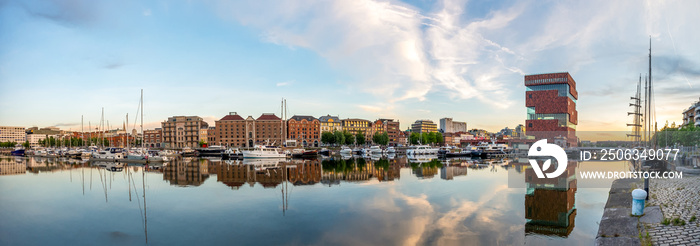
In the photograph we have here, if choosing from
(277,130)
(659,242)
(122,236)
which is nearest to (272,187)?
(122,236)

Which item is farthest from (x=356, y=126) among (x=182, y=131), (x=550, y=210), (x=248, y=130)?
(x=550, y=210)

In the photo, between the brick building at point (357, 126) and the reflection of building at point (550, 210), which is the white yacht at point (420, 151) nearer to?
the reflection of building at point (550, 210)

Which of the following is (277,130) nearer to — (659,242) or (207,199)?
(207,199)

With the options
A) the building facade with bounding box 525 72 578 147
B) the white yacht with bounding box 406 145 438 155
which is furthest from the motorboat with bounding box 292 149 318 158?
the building facade with bounding box 525 72 578 147

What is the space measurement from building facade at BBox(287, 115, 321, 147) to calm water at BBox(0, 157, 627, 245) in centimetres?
12847

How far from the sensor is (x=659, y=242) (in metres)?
13.6

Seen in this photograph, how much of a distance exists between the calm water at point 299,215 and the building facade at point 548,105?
383ft

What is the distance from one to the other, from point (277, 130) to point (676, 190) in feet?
474

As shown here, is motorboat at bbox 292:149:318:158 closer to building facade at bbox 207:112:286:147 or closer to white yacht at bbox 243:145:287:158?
white yacht at bbox 243:145:287:158

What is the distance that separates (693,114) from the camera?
118 meters

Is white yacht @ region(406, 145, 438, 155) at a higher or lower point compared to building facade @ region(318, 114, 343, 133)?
lower

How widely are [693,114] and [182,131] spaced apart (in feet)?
648

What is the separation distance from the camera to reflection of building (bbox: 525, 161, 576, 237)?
18.1 m

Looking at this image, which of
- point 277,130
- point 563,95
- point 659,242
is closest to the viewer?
point 659,242
